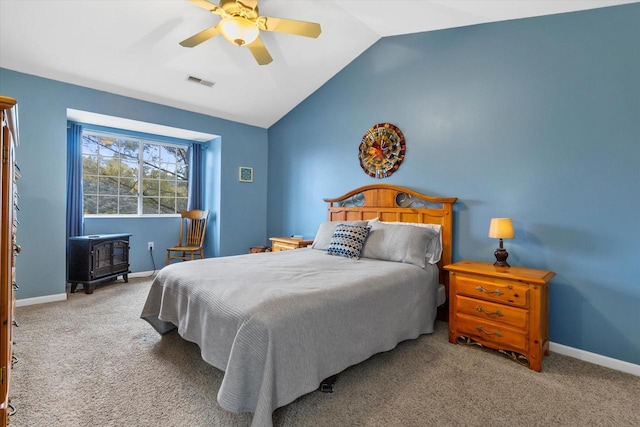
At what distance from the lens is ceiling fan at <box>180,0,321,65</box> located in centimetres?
235

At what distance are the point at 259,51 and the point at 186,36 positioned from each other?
3.11ft

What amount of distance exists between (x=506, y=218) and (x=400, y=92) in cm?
181

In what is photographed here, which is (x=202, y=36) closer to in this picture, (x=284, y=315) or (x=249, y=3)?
(x=249, y=3)

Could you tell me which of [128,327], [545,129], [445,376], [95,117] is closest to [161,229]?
[95,117]

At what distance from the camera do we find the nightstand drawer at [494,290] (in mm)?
2198

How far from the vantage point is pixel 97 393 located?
1.81 m

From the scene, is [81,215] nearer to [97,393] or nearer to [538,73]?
[97,393]

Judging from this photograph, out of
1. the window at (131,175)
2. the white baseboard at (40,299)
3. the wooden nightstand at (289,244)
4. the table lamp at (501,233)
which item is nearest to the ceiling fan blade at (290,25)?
the table lamp at (501,233)

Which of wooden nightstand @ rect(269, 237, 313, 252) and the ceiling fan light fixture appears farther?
wooden nightstand @ rect(269, 237, 313, 252)

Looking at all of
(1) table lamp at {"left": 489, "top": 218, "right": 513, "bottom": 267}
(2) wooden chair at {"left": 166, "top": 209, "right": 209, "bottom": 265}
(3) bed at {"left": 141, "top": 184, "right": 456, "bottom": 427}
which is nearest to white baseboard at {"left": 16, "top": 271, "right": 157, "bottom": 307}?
(2) wooden chair at {"left": 166, "top": 209, "right": 209, "bottom": 265}

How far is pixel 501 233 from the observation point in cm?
247

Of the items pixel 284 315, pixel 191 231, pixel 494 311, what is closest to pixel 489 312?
pixel 494 311

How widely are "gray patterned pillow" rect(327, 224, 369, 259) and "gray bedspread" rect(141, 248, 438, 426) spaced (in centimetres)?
19

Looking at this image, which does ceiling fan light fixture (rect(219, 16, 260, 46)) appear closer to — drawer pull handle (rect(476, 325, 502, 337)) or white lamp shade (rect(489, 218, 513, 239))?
white lamp shade (rect(489, 218, 513, 239))
